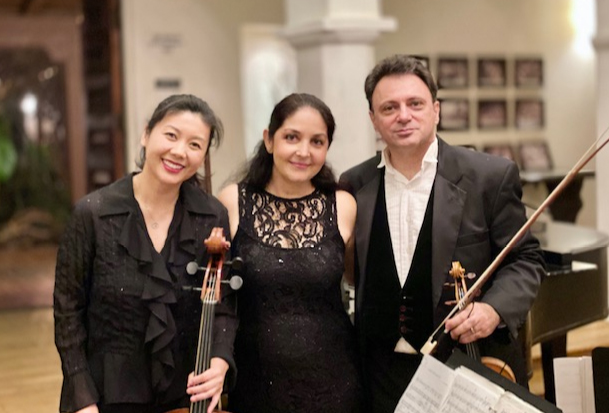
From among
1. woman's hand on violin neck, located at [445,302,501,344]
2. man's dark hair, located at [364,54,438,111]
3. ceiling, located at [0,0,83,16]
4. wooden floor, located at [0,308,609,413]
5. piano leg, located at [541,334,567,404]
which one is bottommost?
wooden floor, located at [0,308,609,413]

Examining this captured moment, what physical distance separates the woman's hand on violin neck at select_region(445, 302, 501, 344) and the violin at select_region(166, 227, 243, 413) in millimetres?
514

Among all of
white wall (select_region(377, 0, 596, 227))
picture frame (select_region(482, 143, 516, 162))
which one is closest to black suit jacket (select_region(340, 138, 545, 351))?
white wall (select_region(377, 0, 596, 227))

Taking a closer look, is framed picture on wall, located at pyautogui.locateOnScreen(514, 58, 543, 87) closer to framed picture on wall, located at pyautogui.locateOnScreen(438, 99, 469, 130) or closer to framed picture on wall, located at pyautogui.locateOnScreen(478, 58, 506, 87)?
framed picture on wall, located at pyautogui.locateOnScreen(478, 58, 506, 87)

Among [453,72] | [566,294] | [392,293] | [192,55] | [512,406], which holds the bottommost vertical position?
[566,294]

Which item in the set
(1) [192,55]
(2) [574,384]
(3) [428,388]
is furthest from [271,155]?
(1) [192,55]

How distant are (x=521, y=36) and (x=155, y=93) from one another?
3.60 metres

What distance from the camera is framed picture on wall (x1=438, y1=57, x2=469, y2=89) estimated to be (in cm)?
758

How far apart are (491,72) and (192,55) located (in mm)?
2918

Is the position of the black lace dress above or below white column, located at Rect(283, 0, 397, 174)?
below

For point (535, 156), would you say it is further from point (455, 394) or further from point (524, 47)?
point (455, 394)

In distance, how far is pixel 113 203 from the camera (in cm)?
195

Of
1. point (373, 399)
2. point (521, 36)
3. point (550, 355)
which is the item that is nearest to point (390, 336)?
point (373, 399)

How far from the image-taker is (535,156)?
26.0 ft

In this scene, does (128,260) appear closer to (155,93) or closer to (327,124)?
(327,124)
